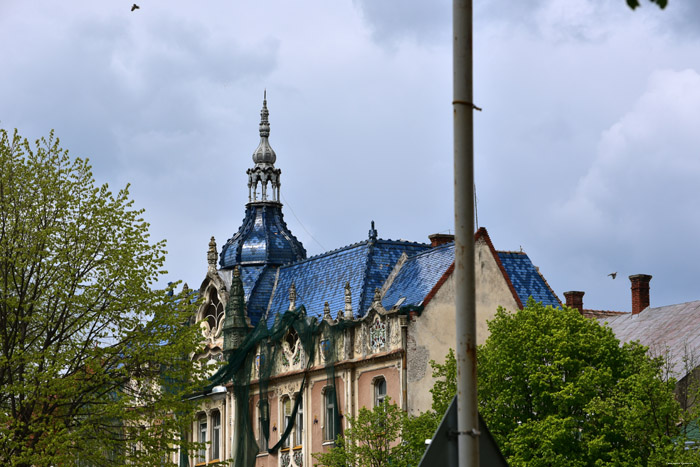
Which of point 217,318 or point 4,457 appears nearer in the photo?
point 4,457

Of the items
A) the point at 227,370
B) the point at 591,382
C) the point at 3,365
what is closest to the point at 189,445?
the point at 3,365

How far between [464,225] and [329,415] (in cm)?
4500

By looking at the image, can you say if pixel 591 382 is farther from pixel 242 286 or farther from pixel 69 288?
pixel 242 286

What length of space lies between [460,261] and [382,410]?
37330 millimetres

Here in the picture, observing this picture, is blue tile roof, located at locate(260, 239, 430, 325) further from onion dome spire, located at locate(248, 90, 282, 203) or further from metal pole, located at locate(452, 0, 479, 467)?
metal pole, located at locate(452, 0, 479, 467)

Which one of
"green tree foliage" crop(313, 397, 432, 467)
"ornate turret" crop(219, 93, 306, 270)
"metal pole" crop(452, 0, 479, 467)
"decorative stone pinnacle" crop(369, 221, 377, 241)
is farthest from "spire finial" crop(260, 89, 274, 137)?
"metal pole" crop(452, 0, 479, 467)

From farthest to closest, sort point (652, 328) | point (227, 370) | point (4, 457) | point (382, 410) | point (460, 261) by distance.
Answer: point (227, 370) → point (652, 328) → point (382, 410) → point (4, 457) → point (460, 261)

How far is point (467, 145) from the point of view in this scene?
11.1m

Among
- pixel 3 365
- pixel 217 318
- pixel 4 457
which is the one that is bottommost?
pixel 4 457

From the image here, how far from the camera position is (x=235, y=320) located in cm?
6112

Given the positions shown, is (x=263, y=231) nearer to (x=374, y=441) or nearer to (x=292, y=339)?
(x=292, y=339)

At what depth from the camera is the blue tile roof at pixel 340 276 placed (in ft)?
189

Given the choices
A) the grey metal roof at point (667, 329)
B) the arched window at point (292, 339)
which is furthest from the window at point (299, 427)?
the grey metal roof at point (667, 329)

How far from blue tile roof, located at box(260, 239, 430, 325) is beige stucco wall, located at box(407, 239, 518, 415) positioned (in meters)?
4.33
